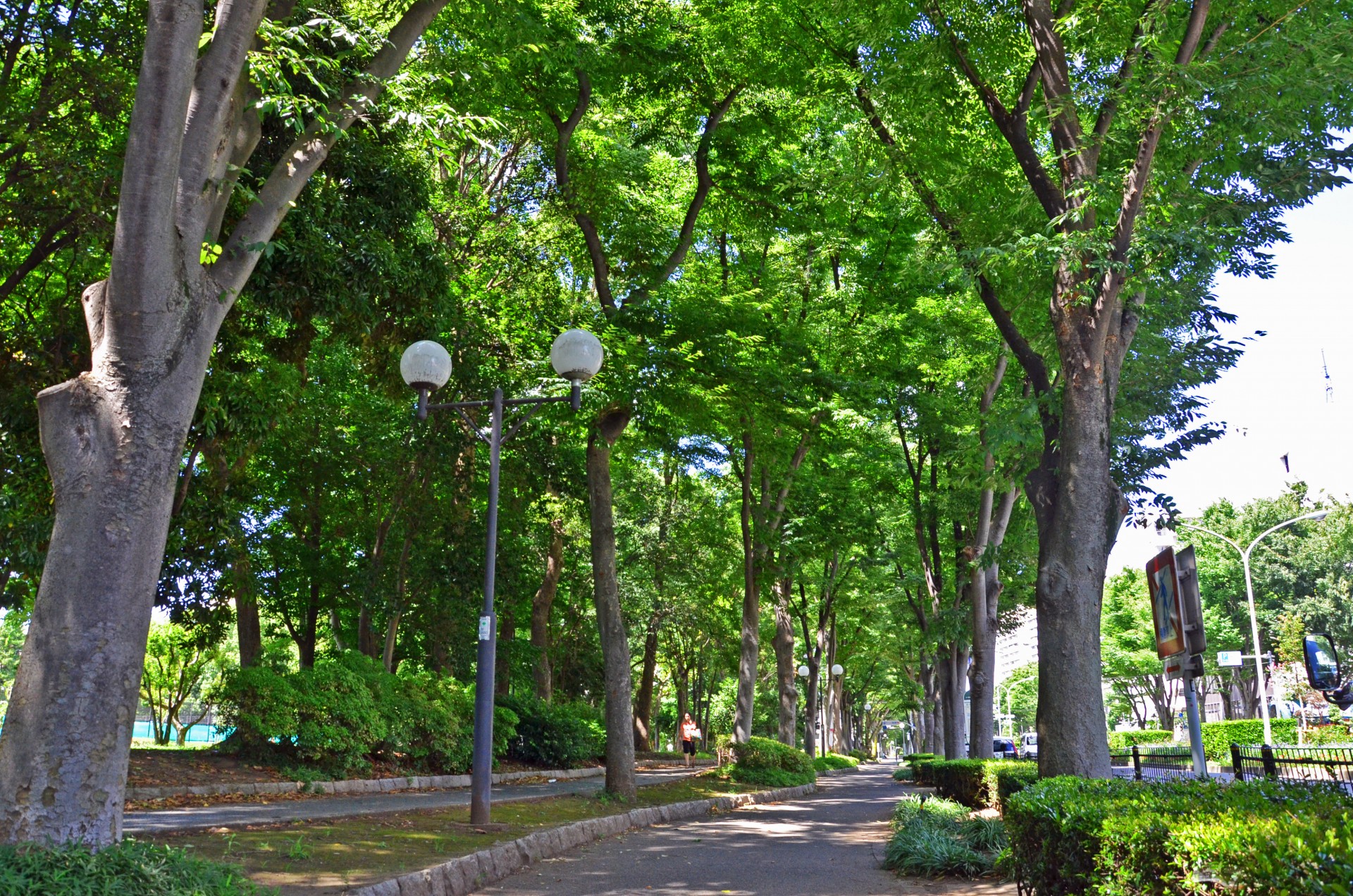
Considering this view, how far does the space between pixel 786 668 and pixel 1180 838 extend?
22221mm

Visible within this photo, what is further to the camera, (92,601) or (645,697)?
(645,697)

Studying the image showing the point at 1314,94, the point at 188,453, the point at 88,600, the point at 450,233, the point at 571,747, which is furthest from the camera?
the point at 571,747

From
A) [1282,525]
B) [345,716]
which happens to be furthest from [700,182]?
[1282,525]

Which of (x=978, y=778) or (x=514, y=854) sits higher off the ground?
(x=514, y=854)

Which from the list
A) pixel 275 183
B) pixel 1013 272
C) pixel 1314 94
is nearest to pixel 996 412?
pixel 1013 272

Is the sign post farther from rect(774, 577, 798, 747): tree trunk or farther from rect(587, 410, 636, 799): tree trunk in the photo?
rect(774, 577, 798, 747): tree trunk

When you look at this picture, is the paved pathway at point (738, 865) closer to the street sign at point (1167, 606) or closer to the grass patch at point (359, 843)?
the grass patch at point (359, 843)

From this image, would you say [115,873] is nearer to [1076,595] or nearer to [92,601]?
[92,601]

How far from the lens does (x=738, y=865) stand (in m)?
9.77

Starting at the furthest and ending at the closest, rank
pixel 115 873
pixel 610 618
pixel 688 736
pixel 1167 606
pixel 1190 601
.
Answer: pixel 688 736, pixel 610 618, pixel 1167 606, pixel 1190 601, pixel 115 873

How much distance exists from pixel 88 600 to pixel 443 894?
10.7 ft

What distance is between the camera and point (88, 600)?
5988mm

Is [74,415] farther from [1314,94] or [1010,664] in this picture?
[1010,664]

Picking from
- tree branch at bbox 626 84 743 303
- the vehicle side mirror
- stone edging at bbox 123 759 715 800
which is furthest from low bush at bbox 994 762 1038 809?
stone edging at bbox 123 759 715 800
